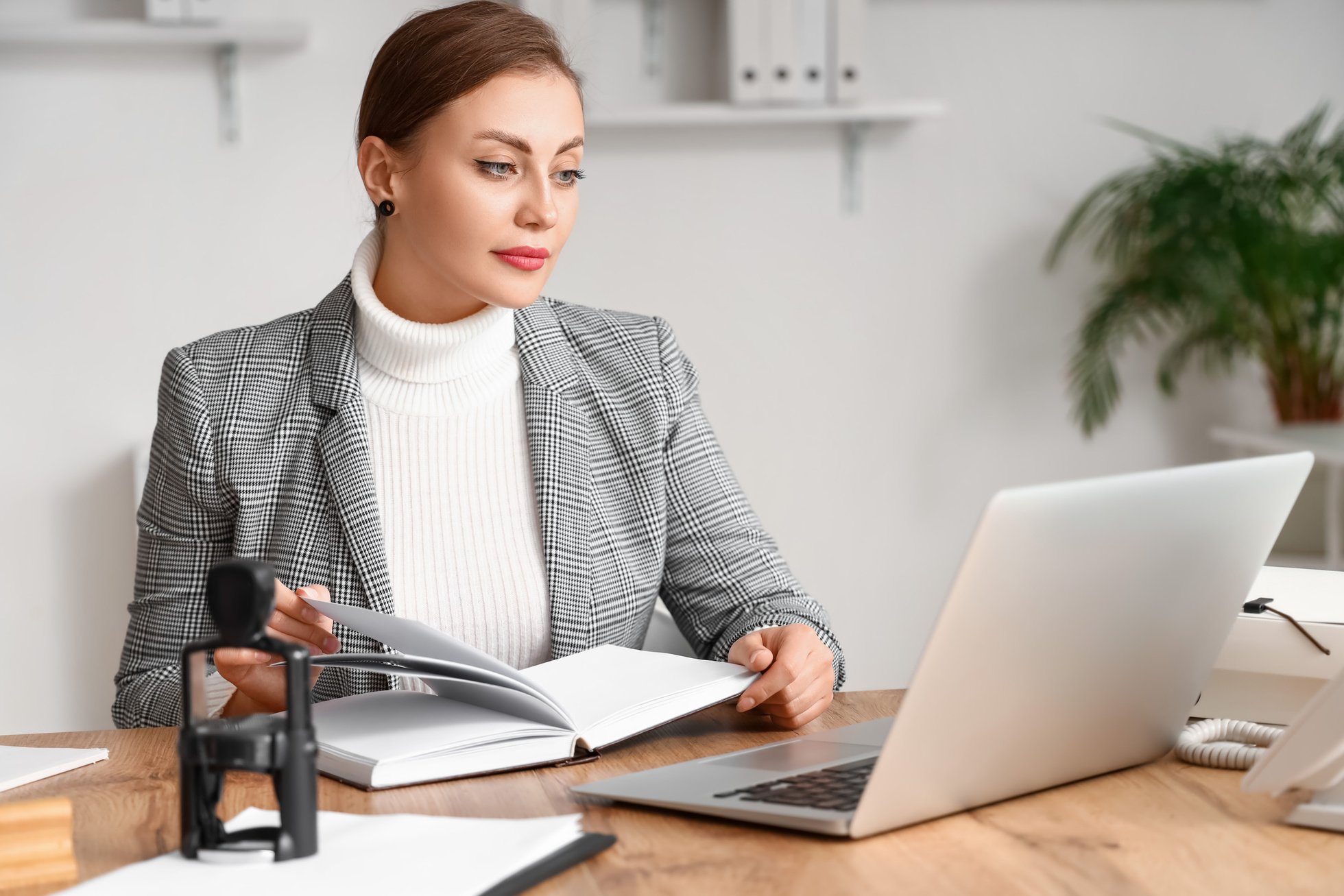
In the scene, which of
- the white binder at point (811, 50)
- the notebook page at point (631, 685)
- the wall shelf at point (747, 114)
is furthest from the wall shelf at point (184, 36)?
the notebook page at point (631, 685)

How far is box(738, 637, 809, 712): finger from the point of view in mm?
1096

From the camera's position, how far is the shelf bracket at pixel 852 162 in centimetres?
318

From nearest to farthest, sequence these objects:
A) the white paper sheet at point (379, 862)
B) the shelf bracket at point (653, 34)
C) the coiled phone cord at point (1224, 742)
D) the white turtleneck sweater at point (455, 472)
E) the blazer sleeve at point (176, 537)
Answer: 1. the white paper sheet at point (379, 862)
2. the coiled phone cord at point (1224, 742)
3. the blazer sleeve at point (176, 537)
4. the white turtleneck sweater at point (455, 472)
5. the shelf bracket at point (653, 34)

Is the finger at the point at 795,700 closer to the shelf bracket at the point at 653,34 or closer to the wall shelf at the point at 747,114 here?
the wall shelf at the point at 747,114

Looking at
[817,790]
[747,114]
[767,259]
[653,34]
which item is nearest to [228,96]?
[653,34]

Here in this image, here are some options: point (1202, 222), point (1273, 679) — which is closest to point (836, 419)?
point (1202, 222)

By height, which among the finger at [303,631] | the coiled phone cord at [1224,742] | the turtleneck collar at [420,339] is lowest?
the coiled phone cord at [1224,742]

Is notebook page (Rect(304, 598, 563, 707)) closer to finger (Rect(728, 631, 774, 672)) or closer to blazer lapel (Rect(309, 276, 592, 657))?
finger (Rect(728, 631, 774, 672))

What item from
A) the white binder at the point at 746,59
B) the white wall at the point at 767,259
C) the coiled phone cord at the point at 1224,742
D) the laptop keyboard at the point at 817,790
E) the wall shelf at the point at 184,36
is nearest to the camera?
Answer: the laptop keyboard at the point at 817,790

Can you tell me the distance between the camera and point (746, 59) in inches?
116

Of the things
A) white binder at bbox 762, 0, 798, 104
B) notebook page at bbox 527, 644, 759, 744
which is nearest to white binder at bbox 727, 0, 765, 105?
white binder at bbox 762, 0, 798, 104

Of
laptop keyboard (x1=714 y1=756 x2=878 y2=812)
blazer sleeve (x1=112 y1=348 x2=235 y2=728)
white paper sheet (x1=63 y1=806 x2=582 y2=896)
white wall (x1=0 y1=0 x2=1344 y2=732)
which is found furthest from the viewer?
white wall (x1=0 y1=0 x2=1344 y2=732)

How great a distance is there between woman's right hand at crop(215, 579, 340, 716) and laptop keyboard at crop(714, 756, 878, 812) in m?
0.32

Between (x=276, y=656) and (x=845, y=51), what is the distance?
2.42 m
